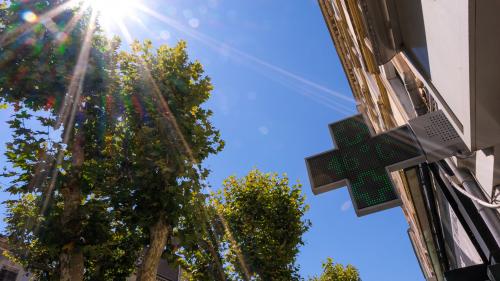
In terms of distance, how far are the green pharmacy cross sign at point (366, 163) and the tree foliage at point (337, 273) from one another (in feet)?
99.6

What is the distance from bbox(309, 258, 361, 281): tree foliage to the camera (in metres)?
30.2

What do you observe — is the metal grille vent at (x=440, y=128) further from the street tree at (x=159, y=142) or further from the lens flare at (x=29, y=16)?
the lens flare at (x=29, y=16)

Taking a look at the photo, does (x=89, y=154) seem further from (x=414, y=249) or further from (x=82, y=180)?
(x=414, y=249)

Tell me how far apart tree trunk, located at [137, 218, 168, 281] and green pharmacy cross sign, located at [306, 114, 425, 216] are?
692 cm

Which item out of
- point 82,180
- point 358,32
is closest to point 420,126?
point 358,32

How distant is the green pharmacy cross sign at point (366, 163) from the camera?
9.78 feet

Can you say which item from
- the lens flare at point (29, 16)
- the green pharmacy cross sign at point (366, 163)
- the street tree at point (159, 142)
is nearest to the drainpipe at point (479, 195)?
the green pharmacy cross sign at point (366, 163)

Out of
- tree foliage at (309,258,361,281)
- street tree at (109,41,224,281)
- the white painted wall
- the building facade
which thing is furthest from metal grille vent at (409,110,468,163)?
tree foliage at (309,258,361,281)

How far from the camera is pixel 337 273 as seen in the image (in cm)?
3058

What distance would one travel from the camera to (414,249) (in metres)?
24.4

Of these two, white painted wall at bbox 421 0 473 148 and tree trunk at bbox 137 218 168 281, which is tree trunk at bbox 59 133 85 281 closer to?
tree trunk at bbox 137 218 168 281

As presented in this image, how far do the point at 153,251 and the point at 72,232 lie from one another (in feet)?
7.11

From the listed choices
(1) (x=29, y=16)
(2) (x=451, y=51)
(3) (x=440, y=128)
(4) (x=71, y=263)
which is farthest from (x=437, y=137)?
(1) (x=29, y=16)

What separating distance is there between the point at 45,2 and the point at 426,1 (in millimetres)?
10345
